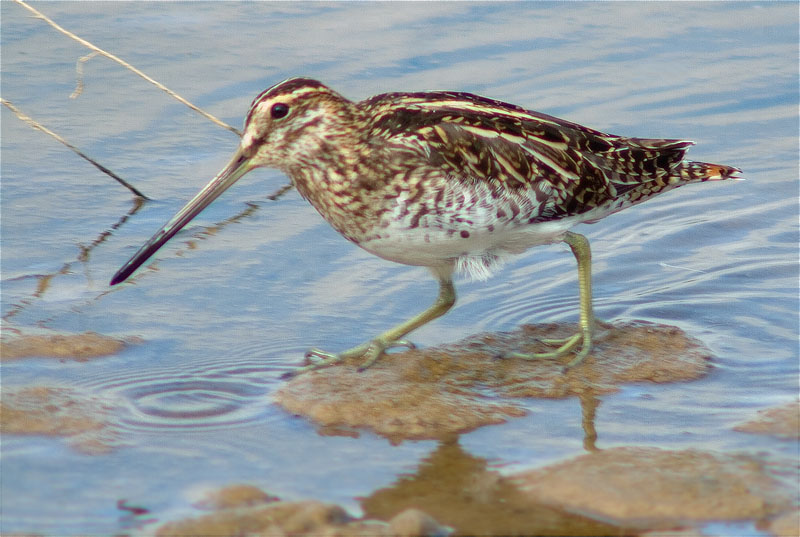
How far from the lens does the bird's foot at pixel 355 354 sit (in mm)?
5293

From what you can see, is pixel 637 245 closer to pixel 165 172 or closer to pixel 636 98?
pixel 636 98

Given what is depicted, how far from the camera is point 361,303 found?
6043 mm

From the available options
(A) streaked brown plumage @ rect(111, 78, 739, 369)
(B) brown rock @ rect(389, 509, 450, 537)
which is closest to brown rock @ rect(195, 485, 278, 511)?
(B) brown rock @ rect(389, 509, 450, 537)

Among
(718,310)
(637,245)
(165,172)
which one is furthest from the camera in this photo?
(165,172)

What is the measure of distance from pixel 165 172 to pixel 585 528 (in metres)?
4.29

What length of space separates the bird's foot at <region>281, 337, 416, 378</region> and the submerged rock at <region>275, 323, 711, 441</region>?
37 millimetres

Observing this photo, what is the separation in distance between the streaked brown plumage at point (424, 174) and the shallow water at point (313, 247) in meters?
0.51

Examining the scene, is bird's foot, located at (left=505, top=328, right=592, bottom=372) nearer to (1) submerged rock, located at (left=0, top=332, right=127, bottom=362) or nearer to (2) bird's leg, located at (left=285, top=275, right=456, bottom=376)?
(2) bird's leg, located at (left=285, top=275, right=456, bottom=376)

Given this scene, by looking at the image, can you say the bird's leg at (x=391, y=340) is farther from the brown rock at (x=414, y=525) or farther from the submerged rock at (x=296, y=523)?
the brown rock at (x=414, y=525)

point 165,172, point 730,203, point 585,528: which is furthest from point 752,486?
point 165,172

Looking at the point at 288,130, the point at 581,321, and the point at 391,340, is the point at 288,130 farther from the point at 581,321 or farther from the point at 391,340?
the point at 581,321

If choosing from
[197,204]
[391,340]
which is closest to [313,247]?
[391,340]

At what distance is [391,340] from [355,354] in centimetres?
19

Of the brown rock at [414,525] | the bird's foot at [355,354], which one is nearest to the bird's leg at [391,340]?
the bird's foot at [355,354]
